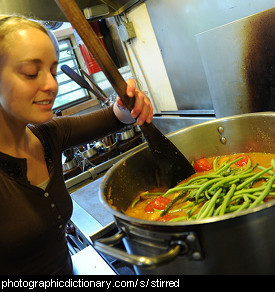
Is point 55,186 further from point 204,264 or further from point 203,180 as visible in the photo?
point 204,264

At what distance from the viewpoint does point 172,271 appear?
0.70m

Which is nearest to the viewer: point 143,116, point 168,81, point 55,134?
point 143,116

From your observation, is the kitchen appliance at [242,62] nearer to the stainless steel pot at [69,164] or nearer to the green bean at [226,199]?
the green bean at [226,199]

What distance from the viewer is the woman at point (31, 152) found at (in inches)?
34.0

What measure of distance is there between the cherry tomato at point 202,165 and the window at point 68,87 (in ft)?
9.99

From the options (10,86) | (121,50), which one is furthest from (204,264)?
(121,50)

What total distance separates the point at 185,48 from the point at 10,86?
1337 millimetres

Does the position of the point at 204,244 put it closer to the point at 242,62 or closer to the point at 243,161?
the point at 243,161

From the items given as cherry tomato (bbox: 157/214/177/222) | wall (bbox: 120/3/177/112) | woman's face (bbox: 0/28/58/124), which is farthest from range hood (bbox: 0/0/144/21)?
cherry tomato (bbox: 157/214/177/222)

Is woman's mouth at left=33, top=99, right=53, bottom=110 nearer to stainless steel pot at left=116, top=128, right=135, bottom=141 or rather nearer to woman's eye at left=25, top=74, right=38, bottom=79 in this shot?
woman's eye at left=25, top=74, right=38, bottom=79

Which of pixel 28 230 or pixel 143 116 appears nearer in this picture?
pixel 28 230

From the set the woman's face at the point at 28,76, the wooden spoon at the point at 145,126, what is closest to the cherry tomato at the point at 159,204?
the wooden spoon at the point at 145,126

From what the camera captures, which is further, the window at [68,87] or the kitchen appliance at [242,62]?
the window at [68,87]

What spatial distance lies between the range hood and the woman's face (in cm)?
Answer: 96
